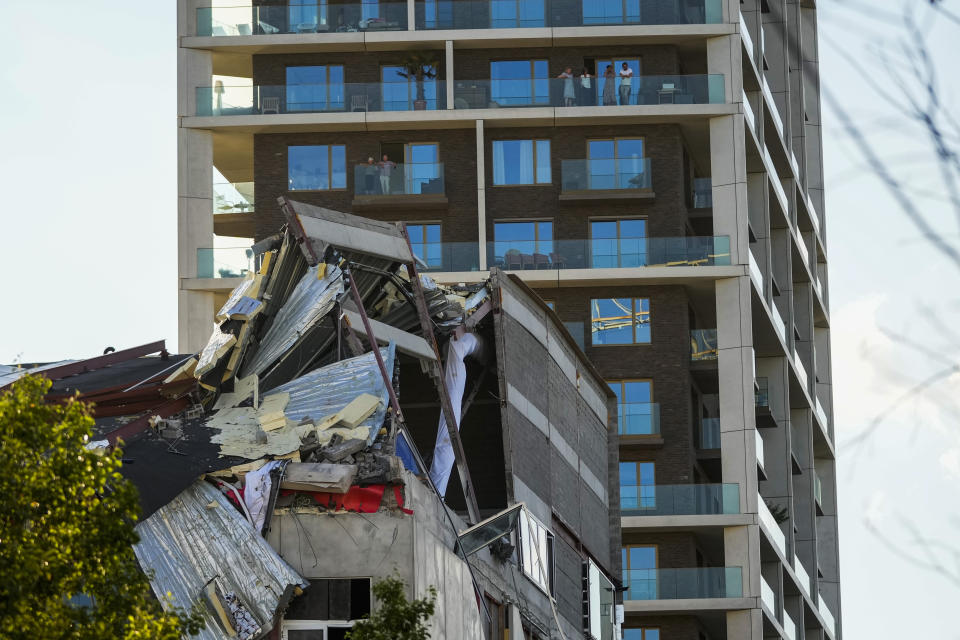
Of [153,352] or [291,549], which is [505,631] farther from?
[153,352]

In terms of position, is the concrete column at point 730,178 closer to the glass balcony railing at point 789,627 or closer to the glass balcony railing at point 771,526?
the glass balcony railing at point 771,526

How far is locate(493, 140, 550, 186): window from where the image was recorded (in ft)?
209

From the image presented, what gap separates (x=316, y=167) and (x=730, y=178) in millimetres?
14859

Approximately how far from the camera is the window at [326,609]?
25266mm

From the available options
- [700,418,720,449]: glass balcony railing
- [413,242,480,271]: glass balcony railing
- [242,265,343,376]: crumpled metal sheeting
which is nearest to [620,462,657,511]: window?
[700,418,720,449]: glass balcony railing

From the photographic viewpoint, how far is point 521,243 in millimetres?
62469

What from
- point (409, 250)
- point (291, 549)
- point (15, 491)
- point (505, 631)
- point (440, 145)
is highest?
point (440, 145)

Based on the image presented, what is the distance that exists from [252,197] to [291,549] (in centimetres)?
4006

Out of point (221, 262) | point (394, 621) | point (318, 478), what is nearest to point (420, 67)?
point (221, 262)

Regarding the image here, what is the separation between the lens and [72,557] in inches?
648

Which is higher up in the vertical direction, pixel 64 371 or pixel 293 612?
pixel 64 371

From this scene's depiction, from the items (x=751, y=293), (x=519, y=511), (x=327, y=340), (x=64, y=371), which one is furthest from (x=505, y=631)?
(x=751, y=293)

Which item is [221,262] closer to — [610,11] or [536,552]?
[610,11]

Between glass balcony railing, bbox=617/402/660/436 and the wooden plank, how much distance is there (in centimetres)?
3473
